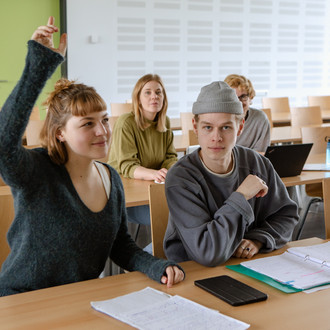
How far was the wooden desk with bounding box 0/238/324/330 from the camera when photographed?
142 cm

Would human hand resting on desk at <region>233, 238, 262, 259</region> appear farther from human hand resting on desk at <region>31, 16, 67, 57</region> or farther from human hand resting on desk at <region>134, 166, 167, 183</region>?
human hand resting on desk at <region>134, 166, 167, 183</region>

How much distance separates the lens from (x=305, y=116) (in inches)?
253

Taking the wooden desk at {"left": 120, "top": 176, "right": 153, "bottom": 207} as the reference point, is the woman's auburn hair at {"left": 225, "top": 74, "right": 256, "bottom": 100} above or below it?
above

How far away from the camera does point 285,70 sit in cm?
1016

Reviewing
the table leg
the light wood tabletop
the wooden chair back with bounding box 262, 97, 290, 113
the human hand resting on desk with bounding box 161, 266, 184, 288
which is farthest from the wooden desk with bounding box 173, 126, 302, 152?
the human hand resting on desk with bounding box 161, 266, 184, 288

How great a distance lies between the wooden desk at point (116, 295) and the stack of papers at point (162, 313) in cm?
3

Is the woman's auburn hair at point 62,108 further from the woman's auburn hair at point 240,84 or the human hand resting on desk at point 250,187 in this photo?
the woman's auburn hair at point 240,84

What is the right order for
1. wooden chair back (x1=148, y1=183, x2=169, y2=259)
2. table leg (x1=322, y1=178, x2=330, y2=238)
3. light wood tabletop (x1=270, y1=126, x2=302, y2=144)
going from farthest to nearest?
light wood tabletop (x1=270, y1=126, x2=302, y2=144), table leg (x1=322, y1=178, x2=330, y2=238), wooden chair back (x1=148, y1=183, x2=169, y2=259)

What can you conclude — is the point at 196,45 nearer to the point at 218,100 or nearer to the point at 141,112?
the point at 141,112

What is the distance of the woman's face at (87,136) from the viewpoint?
70.4 inches

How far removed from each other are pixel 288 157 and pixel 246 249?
1.52 meters

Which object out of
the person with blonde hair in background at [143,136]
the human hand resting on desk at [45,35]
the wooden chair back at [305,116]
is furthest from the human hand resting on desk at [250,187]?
the wooden chair back at [305,116]

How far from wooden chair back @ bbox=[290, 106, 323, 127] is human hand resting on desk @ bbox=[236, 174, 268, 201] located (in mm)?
4490

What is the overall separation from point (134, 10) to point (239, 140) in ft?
15.8
